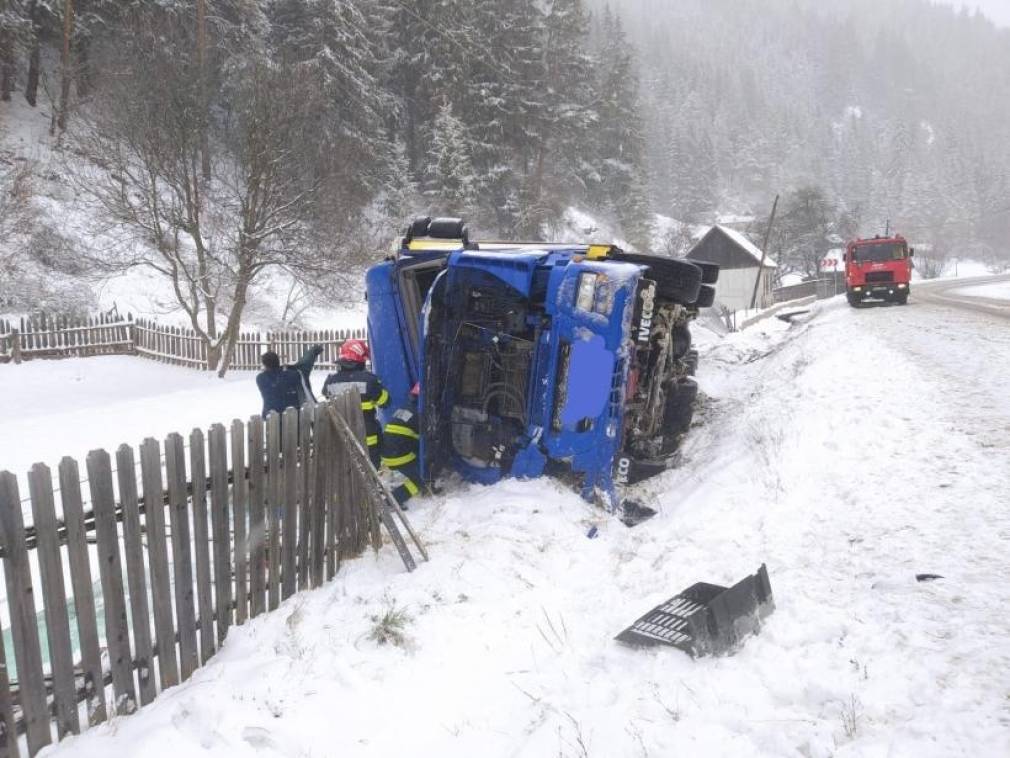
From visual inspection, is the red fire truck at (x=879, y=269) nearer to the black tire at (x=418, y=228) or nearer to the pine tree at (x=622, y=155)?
the black tire at (x=418, y=228)

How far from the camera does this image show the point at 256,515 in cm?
428

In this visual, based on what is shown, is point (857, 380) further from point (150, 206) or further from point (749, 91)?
point (749, 91)

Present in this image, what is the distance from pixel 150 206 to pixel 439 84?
23.8 m

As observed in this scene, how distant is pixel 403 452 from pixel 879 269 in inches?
777

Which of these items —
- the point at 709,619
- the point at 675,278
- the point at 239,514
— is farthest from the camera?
the point at 675,278

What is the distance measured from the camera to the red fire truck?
20.7m

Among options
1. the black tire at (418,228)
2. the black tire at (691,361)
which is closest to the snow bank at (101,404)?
the black tire at (418,228)

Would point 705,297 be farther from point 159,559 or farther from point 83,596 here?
point 83,596

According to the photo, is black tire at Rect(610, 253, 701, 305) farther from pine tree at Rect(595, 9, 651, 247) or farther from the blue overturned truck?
pine tree at Rect(595, 9, 651, 247)

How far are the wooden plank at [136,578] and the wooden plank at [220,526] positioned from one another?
471 millimetres

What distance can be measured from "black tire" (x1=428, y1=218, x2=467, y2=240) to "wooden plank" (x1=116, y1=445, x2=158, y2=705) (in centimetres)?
Answer: 514

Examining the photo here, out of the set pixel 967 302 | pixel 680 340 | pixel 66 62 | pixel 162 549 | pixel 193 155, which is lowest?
pixel 162 549

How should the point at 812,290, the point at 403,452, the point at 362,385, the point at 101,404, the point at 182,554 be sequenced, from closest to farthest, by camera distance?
1. the point at 182,554
2. the point at 362,385
3. the point at 403,452
4. the point at 101,404
5. the point at 812,290

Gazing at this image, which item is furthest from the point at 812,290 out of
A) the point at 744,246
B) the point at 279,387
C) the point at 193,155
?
the point at 279,387
